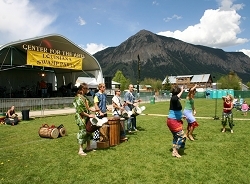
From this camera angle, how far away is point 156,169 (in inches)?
220

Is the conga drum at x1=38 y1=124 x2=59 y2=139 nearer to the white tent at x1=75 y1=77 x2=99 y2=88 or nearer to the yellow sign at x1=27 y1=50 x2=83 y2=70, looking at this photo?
the yellow sign at x1=27 y1=50 x2=83 y2=70

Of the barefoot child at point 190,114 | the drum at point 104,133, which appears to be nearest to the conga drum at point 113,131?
the drum at point 104,133

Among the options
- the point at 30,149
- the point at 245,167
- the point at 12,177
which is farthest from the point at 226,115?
the point at 12,177

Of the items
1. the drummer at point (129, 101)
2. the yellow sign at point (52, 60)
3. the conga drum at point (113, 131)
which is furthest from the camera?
the yellow sign at point (52, 60)

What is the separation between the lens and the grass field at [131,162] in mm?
5125

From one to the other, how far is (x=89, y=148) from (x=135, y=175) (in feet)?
8.34

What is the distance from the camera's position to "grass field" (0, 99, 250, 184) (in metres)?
5.12

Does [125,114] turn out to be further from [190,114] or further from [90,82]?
[90,82]

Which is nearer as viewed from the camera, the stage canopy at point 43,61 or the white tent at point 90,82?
the stage canopy at point 43,61

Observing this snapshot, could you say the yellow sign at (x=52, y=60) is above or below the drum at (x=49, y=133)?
above

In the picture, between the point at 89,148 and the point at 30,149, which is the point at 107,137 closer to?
the point at 89,148

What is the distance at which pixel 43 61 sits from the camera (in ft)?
76.6

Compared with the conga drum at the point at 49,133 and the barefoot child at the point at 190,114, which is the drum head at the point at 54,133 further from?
the barefoot child at the point at 190,114

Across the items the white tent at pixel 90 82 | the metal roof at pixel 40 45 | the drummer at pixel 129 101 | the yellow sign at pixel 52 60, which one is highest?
the metal roof at pixel 40 45
